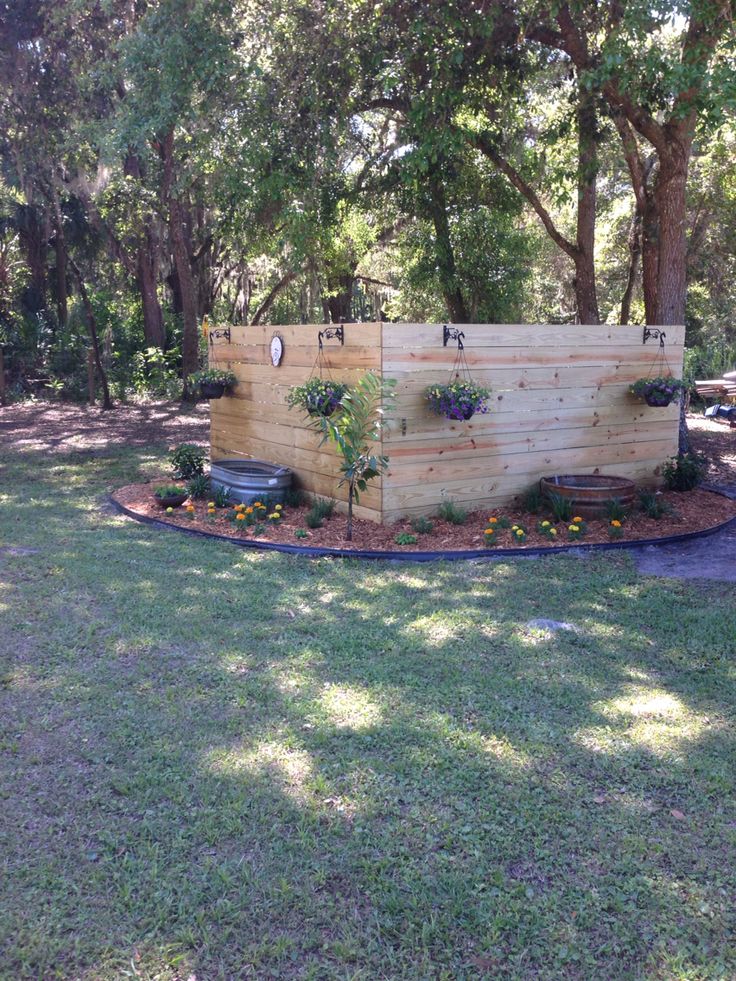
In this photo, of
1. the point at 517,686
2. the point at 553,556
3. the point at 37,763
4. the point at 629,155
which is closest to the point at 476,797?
the point at 517,686

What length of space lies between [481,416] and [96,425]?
28.1ft

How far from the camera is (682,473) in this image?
764 centimetres

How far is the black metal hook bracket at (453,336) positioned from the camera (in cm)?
630

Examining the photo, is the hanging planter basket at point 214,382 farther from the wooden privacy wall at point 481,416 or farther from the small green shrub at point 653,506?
the small green shrub at point 653,506

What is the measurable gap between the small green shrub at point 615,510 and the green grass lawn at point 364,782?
156 cm

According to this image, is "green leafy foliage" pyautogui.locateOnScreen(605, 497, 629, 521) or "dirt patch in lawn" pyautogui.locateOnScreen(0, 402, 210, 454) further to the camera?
"dirt patch in lawn" pyautogui.locateOnScreen(0, 402, 210, 454)

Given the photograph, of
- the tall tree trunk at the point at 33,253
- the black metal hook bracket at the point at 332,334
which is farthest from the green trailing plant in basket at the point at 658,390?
the tall tree trunk at the point at 33,253

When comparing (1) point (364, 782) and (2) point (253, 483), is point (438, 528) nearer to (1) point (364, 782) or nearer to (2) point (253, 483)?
(2) point (253, 483)

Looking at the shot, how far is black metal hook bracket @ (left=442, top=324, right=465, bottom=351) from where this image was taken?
6.30 metres

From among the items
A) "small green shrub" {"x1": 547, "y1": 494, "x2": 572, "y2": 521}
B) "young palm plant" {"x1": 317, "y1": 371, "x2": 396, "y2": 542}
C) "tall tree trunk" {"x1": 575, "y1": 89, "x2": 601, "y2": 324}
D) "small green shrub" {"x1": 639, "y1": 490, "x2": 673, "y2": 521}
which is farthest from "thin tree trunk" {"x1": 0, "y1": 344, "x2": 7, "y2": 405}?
"small green shrub" {"x1": 639, "y1": 490, "x2": 673, "y2": 521}

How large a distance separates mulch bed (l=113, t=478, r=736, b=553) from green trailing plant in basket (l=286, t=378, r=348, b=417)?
875 millimetres

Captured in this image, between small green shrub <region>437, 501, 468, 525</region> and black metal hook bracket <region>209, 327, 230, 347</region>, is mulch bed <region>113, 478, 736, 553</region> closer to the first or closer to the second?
small green shrub <region>437, 501, 468, 525</region>

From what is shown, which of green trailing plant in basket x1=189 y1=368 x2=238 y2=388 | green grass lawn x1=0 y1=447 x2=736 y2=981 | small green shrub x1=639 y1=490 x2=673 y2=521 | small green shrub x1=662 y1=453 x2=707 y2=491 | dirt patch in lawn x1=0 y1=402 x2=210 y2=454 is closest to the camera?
green grass lawn x1=0 y1=447 x2=736 y2=981

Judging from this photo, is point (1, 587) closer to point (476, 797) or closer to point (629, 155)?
point (476, 797)
